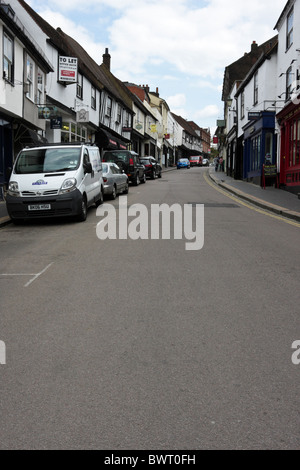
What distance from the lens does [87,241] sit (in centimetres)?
963

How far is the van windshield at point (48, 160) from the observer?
1285 cm

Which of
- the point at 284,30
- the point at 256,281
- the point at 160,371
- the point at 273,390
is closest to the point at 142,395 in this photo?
the point at 160,371

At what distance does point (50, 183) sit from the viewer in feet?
39.7

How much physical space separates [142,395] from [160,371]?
420mm

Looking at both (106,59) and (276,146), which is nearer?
(276,146)

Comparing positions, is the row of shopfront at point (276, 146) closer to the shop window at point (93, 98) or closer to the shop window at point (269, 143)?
the shop window at point (269, 143)

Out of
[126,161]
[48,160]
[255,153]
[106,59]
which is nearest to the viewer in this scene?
[48,160]

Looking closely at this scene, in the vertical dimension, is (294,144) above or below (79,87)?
below

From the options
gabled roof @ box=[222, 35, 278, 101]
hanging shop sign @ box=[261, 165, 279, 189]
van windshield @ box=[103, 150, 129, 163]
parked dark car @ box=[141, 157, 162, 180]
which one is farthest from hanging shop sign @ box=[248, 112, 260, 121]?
gabled roof @ box=[222, 35, 278, 101]

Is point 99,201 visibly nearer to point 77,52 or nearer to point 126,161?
point 126,161

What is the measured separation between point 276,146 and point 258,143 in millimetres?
3261

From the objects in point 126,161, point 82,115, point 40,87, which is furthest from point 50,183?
point 82,115

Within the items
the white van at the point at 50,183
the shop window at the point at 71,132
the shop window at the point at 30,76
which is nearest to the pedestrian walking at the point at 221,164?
the shop window at the point at 71,132
